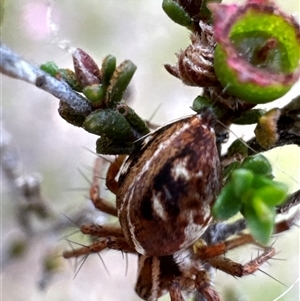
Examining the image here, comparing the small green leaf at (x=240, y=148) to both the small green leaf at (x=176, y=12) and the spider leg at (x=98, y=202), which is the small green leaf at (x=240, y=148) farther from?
the spider leg at (x=98, y=202)

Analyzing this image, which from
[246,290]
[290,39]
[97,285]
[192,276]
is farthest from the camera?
[97,285]

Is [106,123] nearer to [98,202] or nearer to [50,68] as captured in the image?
[50,68]

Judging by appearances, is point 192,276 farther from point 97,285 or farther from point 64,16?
point 64,16

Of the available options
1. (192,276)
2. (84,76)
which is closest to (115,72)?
(84,76)

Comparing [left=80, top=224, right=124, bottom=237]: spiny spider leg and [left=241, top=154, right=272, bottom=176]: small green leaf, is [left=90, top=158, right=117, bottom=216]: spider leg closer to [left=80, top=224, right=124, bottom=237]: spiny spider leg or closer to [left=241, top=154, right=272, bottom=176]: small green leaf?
[left=80, top=224, right=124, bottom=237]: spiny spider leg

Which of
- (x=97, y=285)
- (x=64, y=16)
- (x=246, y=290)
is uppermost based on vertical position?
(x=64, y=16)

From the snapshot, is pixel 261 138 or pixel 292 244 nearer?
pixel 261 138

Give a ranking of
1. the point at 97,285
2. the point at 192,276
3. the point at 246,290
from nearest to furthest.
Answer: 1. the point at 192,276
2. the point at 246,290
3. the point at 97,285
